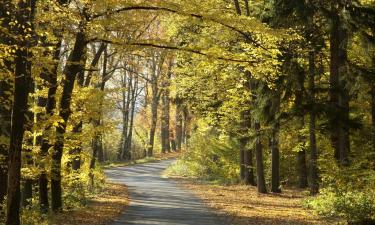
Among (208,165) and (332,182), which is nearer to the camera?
(332,182)

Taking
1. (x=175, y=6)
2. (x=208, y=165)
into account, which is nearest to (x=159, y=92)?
(x=208, y=165)

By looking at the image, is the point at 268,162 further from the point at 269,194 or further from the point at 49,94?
the point at 49,94

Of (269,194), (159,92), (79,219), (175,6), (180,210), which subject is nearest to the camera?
(175,6)

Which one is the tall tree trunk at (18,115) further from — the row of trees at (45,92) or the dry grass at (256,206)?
the dry grass at (256,206)

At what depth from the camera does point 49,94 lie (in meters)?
14.9

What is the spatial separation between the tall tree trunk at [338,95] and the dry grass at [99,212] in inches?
324

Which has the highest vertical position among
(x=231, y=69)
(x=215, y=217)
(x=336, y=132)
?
(x=231, y=69)

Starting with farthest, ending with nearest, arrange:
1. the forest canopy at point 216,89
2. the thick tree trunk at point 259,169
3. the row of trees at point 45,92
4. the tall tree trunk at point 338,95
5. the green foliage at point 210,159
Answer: the green foliage at point 210,159 → the thick tree trunk at point 259,169 → the tall tree trunk at point 338,95 → the forest canopy at point 216,89 → the row of trees at point 45,92

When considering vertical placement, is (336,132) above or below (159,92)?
below

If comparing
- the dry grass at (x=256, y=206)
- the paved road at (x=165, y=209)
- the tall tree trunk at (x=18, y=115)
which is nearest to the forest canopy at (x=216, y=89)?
the tall tree trunk at (x=18, y=115)

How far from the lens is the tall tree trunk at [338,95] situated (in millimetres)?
18094

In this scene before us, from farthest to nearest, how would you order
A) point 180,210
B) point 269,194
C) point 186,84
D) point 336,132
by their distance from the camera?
1. point 186,84
2. point 269,194
3. point 336,132
4. point 180,210

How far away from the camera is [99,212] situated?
52.6 ft

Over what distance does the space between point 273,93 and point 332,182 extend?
14.3 ft
